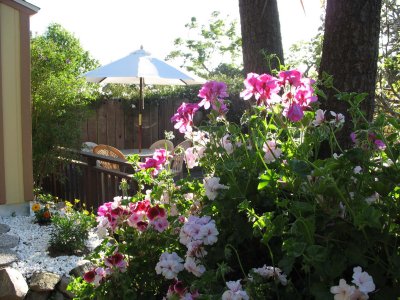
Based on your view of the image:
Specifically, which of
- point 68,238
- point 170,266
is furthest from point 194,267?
point 68,238

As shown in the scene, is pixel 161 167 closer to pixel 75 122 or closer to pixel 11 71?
pixel 11 71

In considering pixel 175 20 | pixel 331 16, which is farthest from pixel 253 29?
pixel 175 20

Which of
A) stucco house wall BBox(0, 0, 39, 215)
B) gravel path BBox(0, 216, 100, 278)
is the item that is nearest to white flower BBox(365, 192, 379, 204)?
gravel path BBox(0, 216, 100, 278)

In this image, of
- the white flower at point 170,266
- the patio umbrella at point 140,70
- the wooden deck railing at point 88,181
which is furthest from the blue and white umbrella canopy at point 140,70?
A: the white flower at point 170,266

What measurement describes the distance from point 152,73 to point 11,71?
2.62m

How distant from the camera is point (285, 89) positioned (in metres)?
1.67

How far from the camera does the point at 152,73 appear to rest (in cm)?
698

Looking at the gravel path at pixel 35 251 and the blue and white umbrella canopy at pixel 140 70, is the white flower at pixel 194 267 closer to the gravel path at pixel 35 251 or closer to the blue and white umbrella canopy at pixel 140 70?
the gravel path at pixel 35 251

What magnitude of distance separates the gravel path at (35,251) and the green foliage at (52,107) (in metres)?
1.57

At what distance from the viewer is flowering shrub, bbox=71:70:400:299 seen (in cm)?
123

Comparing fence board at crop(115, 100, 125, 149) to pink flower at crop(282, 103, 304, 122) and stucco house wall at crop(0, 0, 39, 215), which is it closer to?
stucco house wall at crop(0, 0, 39, 215)

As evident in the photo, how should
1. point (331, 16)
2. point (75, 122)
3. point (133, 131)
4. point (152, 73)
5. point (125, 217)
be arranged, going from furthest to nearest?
point (133, 131)
point (152, 73)
point (75, 122)
point (331, 16)
point (125, 217)

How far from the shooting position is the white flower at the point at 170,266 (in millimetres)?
1596

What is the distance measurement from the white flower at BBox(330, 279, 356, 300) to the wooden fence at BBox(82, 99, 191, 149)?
36.0ft
